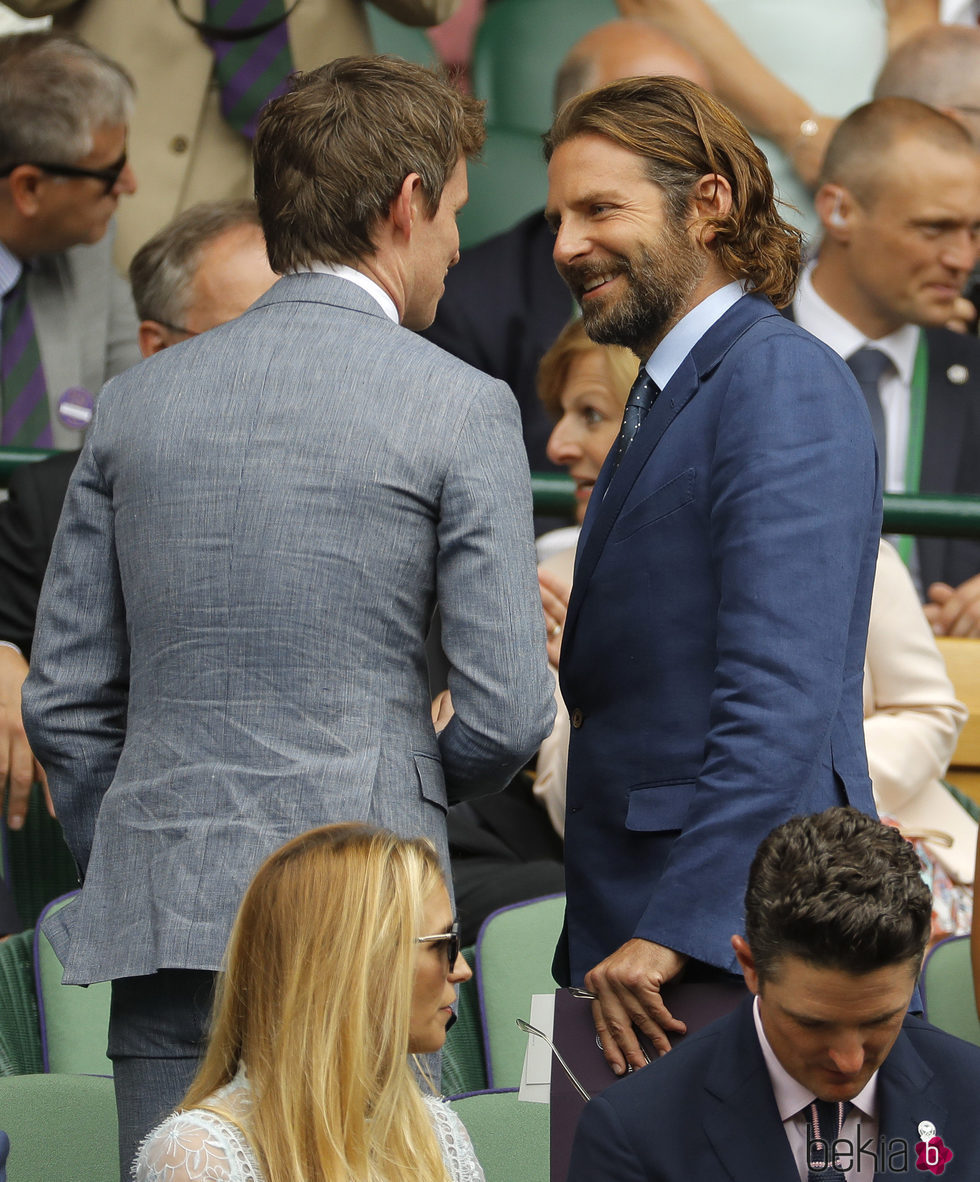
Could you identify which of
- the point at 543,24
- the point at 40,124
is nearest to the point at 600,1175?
the point at 40,124

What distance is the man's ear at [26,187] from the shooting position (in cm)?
423

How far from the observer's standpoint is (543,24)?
5.71 metres

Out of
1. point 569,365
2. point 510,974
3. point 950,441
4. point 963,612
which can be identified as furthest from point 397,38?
point 510,974

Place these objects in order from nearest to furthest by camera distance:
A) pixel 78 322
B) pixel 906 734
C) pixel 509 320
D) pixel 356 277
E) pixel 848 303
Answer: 1. pixel 356 277
2. pixel 906 734
3. pixel 78 322
4. pixel 509 320
5. pixel 848 303

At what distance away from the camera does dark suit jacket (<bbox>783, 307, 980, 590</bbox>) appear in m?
4.91

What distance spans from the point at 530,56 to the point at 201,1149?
462 cm

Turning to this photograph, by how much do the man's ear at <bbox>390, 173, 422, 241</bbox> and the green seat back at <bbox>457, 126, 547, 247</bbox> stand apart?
3518mm

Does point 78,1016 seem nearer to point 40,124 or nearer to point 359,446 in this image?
point 359,446

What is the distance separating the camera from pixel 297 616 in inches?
74.3

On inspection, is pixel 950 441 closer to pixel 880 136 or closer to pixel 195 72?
pixel 880 136

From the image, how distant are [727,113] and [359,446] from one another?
0.67 metres

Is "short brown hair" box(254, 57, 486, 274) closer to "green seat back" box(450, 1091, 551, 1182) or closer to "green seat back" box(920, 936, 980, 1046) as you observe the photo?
"green seat back" box(450, 1091, 551, 1182)

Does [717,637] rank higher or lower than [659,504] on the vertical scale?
lower

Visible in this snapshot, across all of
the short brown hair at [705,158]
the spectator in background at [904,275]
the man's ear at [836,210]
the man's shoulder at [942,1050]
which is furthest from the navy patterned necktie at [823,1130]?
the man's ear at [836,210]
